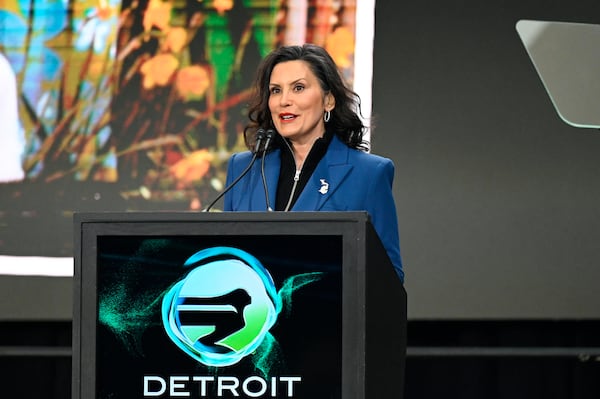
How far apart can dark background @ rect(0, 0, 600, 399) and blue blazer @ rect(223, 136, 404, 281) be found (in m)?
1.59

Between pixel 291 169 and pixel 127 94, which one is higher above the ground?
pixel 127 94

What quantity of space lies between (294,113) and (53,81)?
6.18ft

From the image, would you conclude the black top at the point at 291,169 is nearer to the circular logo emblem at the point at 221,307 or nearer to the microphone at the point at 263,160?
the microphone at the point at 263,160

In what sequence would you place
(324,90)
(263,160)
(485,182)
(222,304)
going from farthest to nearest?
(485,182)
(324,90)
(263,160)
(222,304)

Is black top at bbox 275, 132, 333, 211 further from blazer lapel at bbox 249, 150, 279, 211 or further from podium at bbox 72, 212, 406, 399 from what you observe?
podium at bbox 72, 212, 406, 399

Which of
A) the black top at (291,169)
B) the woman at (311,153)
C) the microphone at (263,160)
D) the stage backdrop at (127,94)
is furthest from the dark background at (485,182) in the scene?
the microphone at (263,160)

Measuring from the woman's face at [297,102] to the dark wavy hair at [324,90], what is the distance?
2cm

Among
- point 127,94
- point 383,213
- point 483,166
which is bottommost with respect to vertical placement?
point 383,213

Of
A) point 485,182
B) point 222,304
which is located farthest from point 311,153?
point 485,182

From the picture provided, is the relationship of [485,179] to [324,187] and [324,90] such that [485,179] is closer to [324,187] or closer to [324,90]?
[324,90]

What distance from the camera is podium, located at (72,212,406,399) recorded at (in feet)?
5.16

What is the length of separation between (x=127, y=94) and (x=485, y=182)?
1.27 metres

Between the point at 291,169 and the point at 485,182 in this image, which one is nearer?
the point at 291,169

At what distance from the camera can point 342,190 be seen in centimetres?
218
